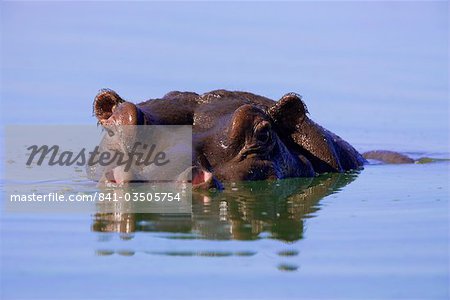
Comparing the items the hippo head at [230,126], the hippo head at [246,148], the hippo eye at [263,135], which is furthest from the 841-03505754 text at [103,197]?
the hippo eye at [263,135]

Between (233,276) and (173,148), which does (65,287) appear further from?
(173,148)

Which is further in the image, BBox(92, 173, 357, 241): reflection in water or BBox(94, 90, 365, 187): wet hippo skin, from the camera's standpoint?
BBox(94, 90, 365, 187): wet hippo skin

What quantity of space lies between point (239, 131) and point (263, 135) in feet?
1.05

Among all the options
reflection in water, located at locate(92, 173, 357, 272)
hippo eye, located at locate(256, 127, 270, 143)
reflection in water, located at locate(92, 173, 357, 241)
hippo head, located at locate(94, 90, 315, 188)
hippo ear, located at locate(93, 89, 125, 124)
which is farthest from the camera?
hippo ear, located at locate(93, 89, 125, 124)

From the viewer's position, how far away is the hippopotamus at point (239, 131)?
12133 millimetres

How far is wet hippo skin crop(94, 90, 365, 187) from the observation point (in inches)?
478

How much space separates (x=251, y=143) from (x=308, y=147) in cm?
174

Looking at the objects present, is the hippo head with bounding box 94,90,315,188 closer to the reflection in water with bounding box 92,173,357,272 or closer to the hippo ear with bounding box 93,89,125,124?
the hippo ear with bounding box 93,89,125,124

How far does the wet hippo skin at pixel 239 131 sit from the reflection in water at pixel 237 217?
0.80 ft

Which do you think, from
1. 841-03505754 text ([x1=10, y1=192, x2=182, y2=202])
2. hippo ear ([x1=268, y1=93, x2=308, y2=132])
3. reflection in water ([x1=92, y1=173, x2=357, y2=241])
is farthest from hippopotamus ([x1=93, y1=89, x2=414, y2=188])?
841-03505754 text ([x1=10, y1=192, x2=182, y2=202])

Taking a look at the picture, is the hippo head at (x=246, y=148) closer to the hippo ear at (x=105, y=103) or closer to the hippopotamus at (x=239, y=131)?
the hippopotamus at (x=239, y=131)

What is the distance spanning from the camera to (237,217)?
10383 millimetres

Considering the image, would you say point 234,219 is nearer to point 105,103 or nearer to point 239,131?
point 239,131

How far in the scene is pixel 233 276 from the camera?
8.09 meters
